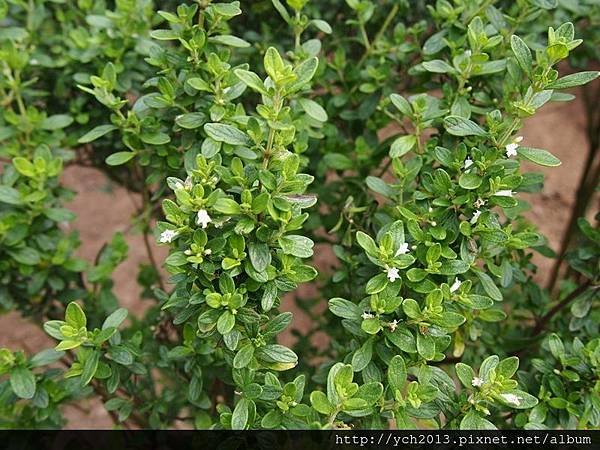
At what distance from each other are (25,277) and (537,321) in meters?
1.41

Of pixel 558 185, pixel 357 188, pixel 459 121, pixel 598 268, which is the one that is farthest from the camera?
pixel 558 185

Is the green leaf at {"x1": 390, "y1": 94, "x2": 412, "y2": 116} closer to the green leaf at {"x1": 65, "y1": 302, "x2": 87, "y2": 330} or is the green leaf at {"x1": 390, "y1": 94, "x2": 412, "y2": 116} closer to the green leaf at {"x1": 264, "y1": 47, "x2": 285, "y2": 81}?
the green leaf at {"x1": 264, "y1": 47, "x2": 285, "y2": 81}

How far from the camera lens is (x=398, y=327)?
125 centimetres

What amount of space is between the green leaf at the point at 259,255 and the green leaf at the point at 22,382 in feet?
2.13

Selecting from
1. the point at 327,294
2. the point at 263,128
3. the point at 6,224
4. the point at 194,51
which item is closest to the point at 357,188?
the point at 327,294

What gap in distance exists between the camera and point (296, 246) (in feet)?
3.90

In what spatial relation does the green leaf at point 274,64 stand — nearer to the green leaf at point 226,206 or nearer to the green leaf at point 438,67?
the green leaf at point 226,206

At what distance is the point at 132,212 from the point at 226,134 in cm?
156

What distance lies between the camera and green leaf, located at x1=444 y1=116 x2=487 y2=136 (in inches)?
50.5

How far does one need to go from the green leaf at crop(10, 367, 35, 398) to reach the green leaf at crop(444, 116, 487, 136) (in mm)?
1051

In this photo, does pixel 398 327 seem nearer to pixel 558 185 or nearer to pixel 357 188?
pixel 357 188

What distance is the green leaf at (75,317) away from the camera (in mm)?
1304

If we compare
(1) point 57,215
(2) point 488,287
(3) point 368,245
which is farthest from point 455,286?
(1) point 57,215

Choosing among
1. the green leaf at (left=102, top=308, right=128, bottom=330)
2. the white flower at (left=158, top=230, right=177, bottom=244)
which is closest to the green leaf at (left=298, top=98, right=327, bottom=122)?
the white flower at (left=158, top=230, right=177, bottom=244)
